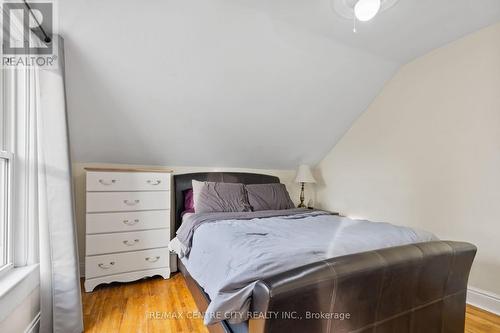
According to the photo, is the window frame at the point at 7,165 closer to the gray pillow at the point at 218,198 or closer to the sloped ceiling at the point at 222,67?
the sloped ceiling at the point at 222,67

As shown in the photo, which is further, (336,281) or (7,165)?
(7,165)

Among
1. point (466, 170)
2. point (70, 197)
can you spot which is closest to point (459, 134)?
point (466, 170)

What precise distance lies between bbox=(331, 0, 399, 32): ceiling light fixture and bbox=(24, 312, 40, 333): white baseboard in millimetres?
2855

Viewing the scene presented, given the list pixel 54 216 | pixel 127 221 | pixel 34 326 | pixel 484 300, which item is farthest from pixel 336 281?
pixel 127 221

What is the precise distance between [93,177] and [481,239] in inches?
136

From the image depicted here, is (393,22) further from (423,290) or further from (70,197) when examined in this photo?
(70,197)

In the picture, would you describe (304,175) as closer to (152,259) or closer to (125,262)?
(152,259)

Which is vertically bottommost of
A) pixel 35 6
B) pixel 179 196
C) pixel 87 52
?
pixel 179 196

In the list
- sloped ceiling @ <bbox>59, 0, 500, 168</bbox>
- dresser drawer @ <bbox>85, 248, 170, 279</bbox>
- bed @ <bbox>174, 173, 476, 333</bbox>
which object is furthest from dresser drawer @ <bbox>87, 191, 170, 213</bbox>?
bed @ <bbox>174, 173, 476, 333</bbox>

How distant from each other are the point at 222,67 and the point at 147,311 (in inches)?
82.5

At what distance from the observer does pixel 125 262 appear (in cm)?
238

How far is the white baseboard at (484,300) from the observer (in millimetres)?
1995

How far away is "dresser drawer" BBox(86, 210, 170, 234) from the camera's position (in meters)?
2.29

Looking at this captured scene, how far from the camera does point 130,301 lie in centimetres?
208
